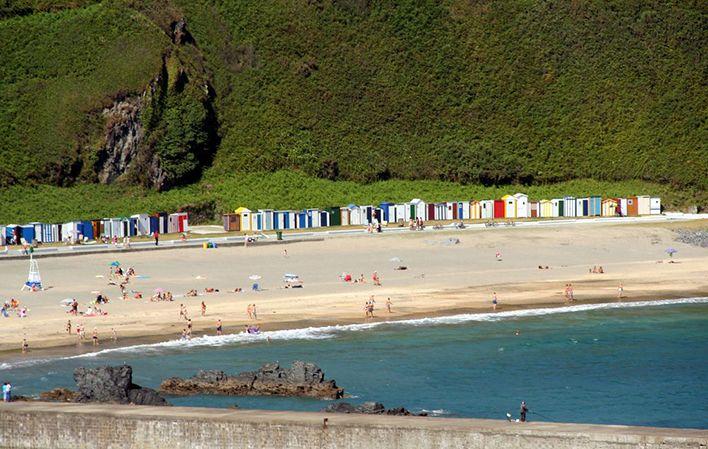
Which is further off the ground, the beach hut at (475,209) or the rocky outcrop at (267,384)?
the beach hut at (475,209)

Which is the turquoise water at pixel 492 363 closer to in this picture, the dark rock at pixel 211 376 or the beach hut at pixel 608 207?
the dark rock at pixel 211 376

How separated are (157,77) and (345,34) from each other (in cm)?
1970

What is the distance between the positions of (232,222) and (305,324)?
27.3 m

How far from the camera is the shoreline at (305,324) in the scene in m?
43.8

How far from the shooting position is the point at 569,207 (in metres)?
83.9

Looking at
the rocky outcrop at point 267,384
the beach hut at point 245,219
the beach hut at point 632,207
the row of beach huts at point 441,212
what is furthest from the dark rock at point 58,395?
the beach hut at point 632,207

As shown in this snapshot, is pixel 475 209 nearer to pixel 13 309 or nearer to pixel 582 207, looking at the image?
pixel 582 207

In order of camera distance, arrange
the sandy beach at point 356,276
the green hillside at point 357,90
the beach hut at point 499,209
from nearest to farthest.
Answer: the sandy beach at point 356,276 → the beach hut at point 499,209 → the green hillside at point 357,90

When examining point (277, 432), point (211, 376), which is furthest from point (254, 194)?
point (277, 432)

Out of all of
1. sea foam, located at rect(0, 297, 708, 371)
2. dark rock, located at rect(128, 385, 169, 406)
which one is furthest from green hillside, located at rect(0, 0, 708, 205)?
dark rock, located at rect(128, 385, 169, 406)

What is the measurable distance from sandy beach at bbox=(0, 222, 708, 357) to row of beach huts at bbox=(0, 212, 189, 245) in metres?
8.08

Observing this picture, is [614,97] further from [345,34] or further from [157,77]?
[157,77]

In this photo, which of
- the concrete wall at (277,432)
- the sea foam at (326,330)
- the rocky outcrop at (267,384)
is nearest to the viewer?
the concrete wall at (277,432)

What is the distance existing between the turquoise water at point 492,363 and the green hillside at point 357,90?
39419 mm
